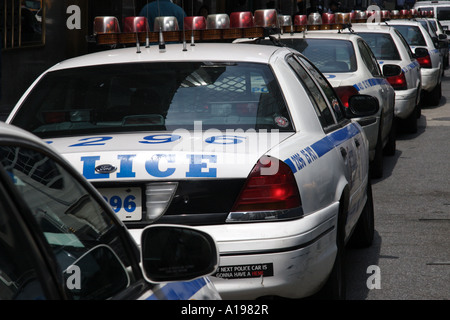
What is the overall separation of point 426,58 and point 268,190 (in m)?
14.2

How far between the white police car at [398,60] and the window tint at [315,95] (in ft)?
24.4

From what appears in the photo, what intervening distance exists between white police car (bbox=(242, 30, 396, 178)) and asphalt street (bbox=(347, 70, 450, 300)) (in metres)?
0.47

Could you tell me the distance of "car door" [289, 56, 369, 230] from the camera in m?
5.27

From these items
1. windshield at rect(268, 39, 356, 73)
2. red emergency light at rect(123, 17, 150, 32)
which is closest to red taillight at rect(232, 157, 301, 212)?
red emergency light at rect(123, 17, 150, 32)

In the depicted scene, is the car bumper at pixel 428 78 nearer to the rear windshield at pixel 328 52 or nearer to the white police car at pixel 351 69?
the white police car at pixel 351 69

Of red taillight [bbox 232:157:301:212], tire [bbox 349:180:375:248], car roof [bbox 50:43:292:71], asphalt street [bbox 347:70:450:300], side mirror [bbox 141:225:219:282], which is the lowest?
asphalt street [bbox 347:70:450:300]

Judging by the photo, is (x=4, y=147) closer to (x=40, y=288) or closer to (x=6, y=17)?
(x=40, y=288)

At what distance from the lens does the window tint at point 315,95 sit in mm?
5273

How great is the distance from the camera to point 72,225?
8.19 feet

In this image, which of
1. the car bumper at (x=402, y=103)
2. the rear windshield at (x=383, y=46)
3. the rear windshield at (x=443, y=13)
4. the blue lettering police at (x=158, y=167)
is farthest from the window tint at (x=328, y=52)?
the rear windshield at (x=443, y=13)

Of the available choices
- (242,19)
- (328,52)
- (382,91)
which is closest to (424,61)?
A: (382,91)

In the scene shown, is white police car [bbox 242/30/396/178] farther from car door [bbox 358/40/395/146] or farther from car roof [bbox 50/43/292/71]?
car roof [bbox 50/43/292/71]

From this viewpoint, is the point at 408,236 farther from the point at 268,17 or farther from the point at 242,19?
the point at 268,17
